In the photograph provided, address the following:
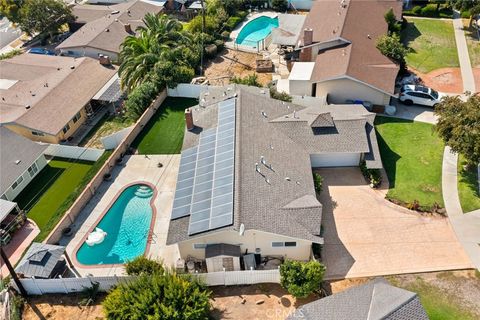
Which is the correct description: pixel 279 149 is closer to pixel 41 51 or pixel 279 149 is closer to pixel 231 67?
pixel 231 67

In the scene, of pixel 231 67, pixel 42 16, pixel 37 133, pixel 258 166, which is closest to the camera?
Answer: pixel 258 166

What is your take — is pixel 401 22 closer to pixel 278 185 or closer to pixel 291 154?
pixel 291 154

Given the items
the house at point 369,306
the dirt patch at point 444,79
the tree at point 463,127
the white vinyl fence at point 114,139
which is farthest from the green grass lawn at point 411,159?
the white vinyl fence at point 114,139

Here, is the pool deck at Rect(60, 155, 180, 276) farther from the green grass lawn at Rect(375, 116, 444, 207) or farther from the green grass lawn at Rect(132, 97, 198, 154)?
the green grass lawn at Rect(375, 116, 444, 207)

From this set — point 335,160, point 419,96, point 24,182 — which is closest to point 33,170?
point 24,182

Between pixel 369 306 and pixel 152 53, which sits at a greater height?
pixel 152 53

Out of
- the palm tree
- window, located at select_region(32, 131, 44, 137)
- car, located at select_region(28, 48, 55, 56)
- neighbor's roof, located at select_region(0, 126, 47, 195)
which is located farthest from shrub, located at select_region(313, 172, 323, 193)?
car, located at select_region(28, 48, 55, 56)

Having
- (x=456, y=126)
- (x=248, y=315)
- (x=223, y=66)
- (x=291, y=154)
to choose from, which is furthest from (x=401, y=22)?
(x=248, y=315)

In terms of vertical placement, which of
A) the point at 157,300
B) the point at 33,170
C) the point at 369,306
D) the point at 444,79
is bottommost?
the point at 33,170
